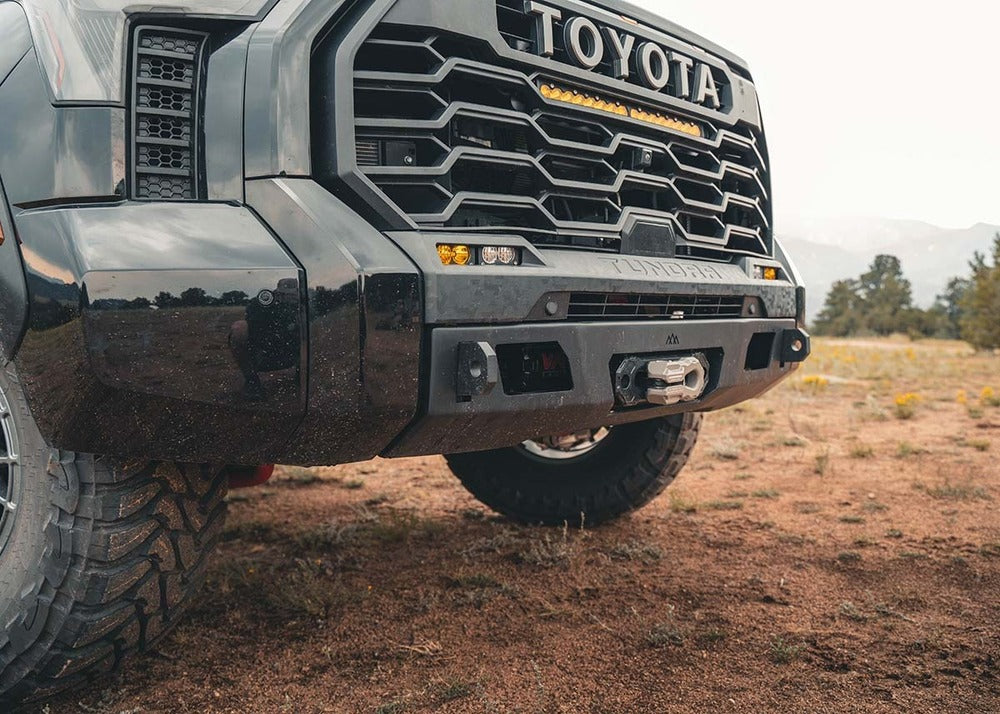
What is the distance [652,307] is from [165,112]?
4.63 ft

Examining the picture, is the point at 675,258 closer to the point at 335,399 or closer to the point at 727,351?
the point at 727,351

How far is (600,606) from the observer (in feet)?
8.97

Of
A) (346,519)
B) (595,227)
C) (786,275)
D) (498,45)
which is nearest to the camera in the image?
(498,45)

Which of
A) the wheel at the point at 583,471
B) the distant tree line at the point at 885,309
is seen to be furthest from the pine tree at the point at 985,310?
the wheel at the point at 583,471

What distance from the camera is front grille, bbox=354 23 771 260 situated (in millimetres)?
1937

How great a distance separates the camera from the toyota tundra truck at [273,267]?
1690mm

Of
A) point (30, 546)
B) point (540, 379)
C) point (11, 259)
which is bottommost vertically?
point (30, 546)

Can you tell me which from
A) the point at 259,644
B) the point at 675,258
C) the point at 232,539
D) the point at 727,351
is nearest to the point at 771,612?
the point at 727,351

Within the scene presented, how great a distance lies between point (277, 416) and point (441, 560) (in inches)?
65.2

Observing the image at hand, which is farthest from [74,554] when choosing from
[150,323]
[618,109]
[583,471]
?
[583,471]

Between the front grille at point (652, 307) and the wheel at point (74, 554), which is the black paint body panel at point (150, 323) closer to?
the wheel at point (74, 554)

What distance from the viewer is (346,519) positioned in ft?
12.7

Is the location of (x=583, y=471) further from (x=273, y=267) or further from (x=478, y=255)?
(x=273, y=267)

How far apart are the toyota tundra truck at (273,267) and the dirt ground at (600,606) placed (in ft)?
1.69
